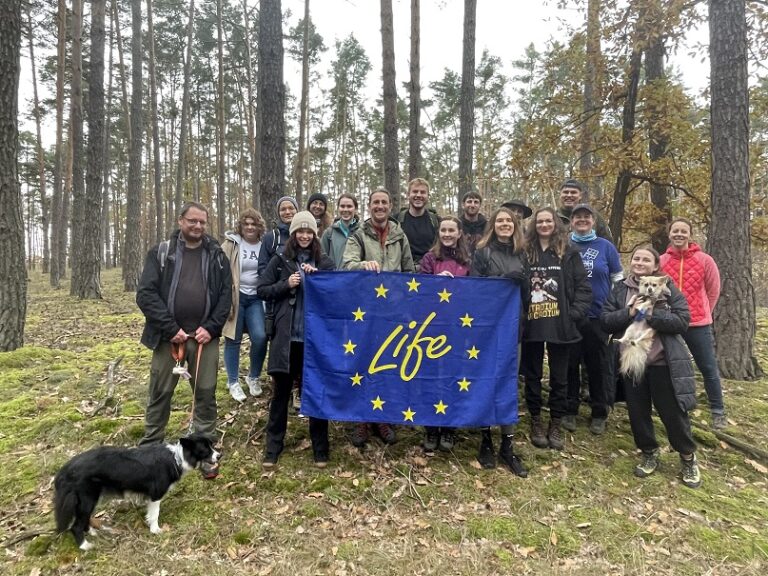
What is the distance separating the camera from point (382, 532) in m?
3.64

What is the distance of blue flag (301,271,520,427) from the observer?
4461 mm

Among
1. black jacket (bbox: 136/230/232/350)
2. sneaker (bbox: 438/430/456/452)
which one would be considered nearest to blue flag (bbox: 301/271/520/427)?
sneaker (bbox: 438/430/456/452)

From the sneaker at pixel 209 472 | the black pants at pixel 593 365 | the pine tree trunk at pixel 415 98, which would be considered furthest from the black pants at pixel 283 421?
the pine tree trunk at pixel 415 98

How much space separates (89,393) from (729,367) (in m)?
9.09

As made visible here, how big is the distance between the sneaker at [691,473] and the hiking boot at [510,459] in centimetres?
154

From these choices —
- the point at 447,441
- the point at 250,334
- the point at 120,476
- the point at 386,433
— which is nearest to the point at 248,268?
the point at 250,334

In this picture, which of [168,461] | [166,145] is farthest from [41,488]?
[166,145]

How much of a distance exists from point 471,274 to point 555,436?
200 cm

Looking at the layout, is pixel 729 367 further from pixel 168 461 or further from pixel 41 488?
pixel 41 488

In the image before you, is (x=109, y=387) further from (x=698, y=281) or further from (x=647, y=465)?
(x=698, y=281)

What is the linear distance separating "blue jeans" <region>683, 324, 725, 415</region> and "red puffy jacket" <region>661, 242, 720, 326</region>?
0.13 m

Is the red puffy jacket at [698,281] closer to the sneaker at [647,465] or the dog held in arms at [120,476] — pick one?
the sneaker at [647,465]

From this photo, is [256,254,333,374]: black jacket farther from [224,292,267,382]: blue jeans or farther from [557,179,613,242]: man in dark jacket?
[557,179,613,242]: man in dark jacket

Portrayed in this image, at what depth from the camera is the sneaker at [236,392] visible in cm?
544
